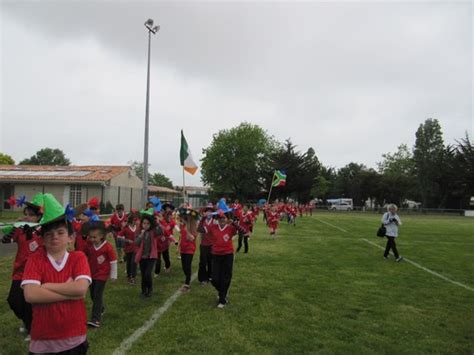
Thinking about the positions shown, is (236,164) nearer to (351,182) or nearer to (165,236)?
(351,182)

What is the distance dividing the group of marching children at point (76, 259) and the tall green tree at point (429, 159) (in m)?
76.6

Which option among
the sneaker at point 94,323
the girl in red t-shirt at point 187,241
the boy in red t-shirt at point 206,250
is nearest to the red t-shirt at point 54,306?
the sneaker at point 94,323

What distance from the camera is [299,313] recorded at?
680 centimetres

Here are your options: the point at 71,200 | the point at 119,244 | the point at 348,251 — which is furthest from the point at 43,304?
the point at 71,200

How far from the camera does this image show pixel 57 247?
9.82 feet

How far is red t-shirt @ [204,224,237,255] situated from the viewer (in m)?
7.27

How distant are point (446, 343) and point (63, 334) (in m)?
5.02

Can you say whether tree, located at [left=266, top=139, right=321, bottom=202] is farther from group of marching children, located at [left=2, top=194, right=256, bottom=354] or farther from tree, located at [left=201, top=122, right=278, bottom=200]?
group of marching children, located at [left=2, top=194, right=256, bottom=354]

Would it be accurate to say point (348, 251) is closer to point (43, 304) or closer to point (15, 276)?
point (15, 276)

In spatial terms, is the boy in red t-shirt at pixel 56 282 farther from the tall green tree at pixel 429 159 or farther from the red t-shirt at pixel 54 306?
the tall green tree at pixel 429 159

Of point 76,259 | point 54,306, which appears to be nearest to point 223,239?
point 76,259

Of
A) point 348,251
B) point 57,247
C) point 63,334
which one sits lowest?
point 348,251

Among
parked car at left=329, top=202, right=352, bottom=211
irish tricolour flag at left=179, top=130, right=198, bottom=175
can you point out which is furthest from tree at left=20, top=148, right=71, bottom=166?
irish tricolour flag at left=179, top=130, right=198, bottom=175

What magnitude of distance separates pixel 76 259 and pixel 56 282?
21 cm
